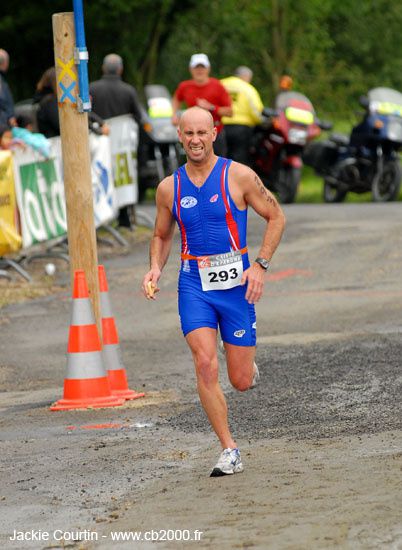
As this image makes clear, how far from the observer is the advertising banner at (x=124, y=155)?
21141 millimetres

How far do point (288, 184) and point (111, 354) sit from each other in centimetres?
1549

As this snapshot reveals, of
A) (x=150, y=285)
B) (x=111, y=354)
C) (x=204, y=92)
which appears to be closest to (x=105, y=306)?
(x=111, y=354)

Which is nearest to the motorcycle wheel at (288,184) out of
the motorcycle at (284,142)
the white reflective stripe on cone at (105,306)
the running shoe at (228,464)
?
the motorcycle at (284,142)

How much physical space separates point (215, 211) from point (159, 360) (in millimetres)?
4643

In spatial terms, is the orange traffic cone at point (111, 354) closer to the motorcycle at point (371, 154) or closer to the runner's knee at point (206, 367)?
the runner's knee at point (206, 367)

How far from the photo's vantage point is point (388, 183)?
83.3 feet

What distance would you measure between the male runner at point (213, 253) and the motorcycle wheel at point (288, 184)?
18.2m

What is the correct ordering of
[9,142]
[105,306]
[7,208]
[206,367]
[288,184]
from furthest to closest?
[288,184] < [9,142] < [7,208] < [105,306] < [206,367]

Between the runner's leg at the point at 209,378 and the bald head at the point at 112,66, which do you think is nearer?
the runner's leg at the point at 209,378

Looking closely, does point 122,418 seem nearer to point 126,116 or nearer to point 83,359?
point 83,359

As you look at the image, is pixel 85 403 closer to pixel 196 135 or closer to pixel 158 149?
pixel 196 135

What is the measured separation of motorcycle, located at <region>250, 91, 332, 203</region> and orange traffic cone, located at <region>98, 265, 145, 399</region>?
14.8m

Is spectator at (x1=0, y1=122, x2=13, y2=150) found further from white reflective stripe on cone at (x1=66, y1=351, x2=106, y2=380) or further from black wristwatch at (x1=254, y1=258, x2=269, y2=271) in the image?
black wristwatch at (x1=254, y1=258, x2=269, y2=271)

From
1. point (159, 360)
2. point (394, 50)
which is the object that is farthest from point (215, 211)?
point (394, 50)
